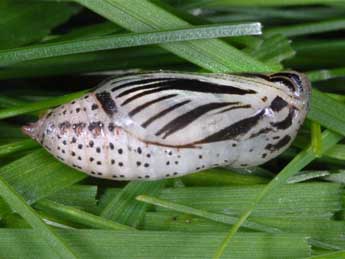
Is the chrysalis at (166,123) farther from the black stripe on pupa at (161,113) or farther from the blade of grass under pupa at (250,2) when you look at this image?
the blade of grass under pupa at (250,2)

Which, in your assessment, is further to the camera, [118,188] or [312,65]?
[312,65]

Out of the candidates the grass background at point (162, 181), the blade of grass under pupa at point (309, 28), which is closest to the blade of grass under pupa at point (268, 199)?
the grass background at point (162, 181)

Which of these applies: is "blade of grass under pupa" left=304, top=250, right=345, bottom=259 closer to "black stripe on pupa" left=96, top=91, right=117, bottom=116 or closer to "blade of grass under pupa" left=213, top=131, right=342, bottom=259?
"blade of grass under pupa" left=213, top=131, right=342, bottom=259

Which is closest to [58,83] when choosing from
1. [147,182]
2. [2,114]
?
[2,114]

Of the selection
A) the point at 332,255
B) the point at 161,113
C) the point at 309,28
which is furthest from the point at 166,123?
the point at 309,28

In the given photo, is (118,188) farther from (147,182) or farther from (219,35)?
(219,35)

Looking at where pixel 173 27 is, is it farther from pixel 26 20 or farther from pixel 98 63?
pixel 26 20
